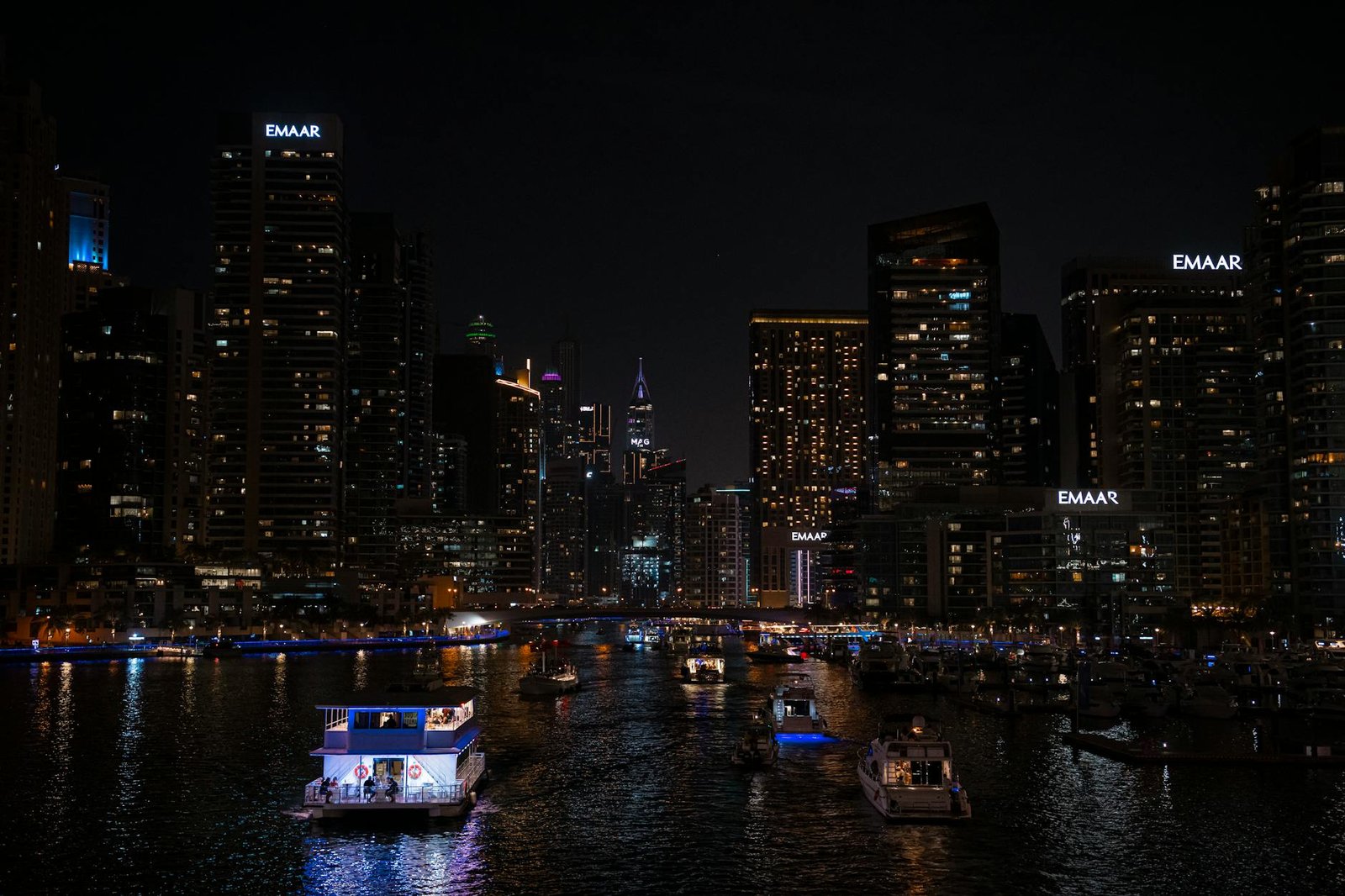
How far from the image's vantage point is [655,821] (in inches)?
2817

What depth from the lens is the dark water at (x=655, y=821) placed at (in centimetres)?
5922

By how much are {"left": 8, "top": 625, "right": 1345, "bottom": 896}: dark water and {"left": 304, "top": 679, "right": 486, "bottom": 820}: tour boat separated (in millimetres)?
1551

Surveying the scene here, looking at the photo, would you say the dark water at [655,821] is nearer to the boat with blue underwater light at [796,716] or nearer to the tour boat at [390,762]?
the tour boat at [390,762]

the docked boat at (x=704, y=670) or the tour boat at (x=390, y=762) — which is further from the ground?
the tour boat at (x=390, y=762)

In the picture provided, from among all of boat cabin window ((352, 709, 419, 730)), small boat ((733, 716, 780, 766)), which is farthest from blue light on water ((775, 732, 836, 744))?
boat cabin window ((352, 709, 419, 730))

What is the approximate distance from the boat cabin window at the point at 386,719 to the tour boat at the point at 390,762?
0.14ft

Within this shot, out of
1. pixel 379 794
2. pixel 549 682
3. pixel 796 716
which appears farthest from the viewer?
pixel 549 682

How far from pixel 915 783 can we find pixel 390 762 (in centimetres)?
2798

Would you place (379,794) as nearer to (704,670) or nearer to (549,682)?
(549,682)

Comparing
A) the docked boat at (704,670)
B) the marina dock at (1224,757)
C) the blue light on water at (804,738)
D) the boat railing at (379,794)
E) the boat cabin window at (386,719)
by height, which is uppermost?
the boat cabin window at (386,719)

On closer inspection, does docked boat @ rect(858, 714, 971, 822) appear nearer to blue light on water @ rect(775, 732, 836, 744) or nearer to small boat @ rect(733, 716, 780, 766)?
small boat @ rect(733, 716, 780, 766)

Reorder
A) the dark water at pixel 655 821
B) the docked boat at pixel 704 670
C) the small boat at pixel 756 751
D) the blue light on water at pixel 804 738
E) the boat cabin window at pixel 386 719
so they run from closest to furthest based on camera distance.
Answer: the dark water at pixel 655 821
the boat cabin window at pixel 386 719
the small boat at pixel 756 751
the blue light on water at pixel 804 738
the docked boat at pixel 704 670

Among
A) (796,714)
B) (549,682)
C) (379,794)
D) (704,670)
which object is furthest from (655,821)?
(704,670)

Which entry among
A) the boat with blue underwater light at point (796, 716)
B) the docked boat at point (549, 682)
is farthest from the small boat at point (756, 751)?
the docked boat at point (549, 682)
